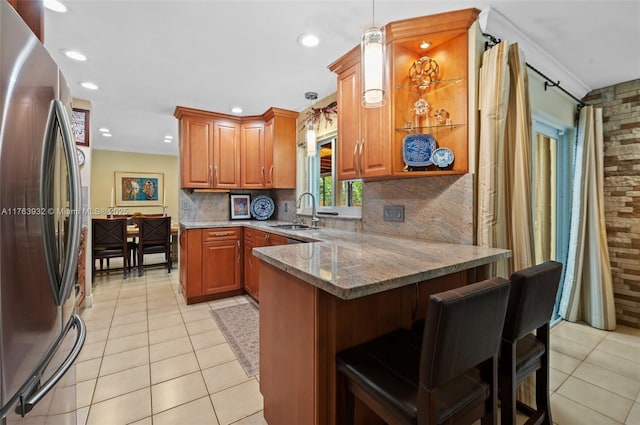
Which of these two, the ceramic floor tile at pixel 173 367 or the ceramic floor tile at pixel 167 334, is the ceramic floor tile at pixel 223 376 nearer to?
the ceramic floor tile at pixel 173 367

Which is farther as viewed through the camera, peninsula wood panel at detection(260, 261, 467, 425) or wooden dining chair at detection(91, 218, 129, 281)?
wooden dining chair at detection(91, 218, 129, 281)

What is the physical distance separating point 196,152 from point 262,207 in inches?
46.2

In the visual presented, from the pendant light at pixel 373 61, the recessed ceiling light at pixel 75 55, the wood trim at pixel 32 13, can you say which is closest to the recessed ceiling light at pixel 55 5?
the recessed ceiling light at pixel 75 55

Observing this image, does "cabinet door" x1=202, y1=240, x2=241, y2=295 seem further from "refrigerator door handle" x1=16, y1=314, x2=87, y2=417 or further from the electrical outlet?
"refrigerator door handle" x1=16, y1=314, x2=87, y2=417

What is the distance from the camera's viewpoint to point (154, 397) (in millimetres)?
1764

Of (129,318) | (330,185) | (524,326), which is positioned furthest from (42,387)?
(330,185)

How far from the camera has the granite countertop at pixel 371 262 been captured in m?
1.03

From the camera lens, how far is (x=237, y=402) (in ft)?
5.65

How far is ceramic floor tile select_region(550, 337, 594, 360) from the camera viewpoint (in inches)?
89.1

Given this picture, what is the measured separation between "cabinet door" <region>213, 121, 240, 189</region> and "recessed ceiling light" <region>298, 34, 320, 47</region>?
2.08 m

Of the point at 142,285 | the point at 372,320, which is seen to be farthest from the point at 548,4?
the point at 142,285

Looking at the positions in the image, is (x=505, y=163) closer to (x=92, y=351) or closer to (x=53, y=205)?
(x=53, y=205)

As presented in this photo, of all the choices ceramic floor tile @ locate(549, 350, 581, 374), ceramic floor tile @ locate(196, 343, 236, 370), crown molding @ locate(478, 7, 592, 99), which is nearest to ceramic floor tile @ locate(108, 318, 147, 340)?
ceramic floor tile @ locate(196, 343, 236, 370)

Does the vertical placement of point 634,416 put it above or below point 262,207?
below
